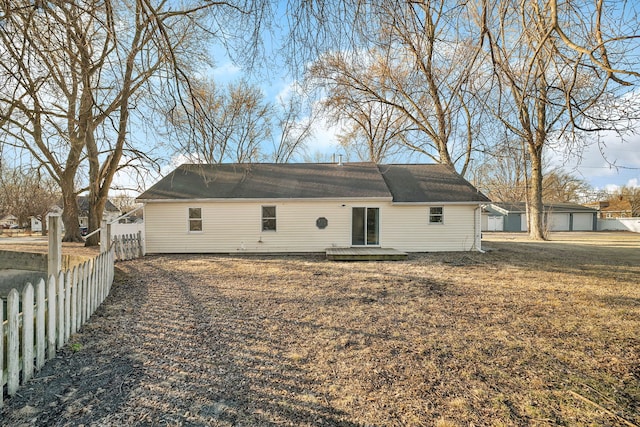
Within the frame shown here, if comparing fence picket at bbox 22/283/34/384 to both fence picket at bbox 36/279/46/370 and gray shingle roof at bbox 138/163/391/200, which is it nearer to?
fence picket at bbox 36/279/46/370

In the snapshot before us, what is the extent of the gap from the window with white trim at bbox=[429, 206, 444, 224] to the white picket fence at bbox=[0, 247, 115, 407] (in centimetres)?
1233

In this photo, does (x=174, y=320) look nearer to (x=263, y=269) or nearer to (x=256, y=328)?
(x=256, y=328)

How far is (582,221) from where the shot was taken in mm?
38312

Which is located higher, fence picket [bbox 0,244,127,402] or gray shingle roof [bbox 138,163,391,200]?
gray shingle roof [bbox 138,163,391,200]

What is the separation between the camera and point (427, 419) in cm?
266

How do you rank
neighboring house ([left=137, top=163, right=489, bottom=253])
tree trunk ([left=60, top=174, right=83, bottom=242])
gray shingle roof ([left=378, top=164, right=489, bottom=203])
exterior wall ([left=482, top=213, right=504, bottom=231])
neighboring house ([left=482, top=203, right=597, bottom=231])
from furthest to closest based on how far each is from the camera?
exterior wall ([left=482, top=213, right=504, bottom=231]) → neighboring house ([left=482, top=203, right=597, bottom=231]) → tree trunk ([left=60, top=174, right=83, bottom=242]) → gray shingle roof ([left=378, top=164, right=489, bottom=203]) → neighboring house ([left=137, top=163, right=489, bottom=253])

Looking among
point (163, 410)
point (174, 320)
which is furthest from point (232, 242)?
point (163, 410)

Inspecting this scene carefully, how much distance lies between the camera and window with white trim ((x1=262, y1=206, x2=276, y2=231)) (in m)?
13.8

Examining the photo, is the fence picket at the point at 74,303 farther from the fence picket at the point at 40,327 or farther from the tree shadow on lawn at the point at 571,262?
the tree shadow on lawn at the point at 571,262

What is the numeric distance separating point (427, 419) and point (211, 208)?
12.5m

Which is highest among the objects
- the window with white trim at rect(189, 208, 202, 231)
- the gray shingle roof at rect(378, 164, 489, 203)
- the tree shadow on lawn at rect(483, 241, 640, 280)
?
the gray shingle roof at rect(378, 164, 489, 203)

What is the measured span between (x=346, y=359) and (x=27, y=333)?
3.29m

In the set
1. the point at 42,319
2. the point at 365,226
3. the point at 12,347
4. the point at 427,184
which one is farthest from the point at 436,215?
the point at 12,347

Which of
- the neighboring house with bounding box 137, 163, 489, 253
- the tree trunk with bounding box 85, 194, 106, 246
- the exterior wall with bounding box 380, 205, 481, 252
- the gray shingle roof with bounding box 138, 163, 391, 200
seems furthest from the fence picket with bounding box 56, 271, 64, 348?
the tree trunk with bounding box 85, 194, 106, 246
